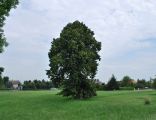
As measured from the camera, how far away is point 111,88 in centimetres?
12962

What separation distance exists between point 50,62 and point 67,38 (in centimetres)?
430

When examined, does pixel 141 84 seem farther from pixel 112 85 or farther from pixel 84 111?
pixel 84 111

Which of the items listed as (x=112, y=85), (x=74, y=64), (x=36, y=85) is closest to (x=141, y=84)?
(x=112, y=85)

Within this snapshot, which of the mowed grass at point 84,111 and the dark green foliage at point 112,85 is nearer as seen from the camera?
the mowed grass at point 84,111

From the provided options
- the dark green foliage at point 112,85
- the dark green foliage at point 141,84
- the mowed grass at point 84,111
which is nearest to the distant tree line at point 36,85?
the dark green foliage at point 141,84

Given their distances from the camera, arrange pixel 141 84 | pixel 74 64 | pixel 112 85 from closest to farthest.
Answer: pixel 74 64 → pixel 112 85 → pixel 141 84

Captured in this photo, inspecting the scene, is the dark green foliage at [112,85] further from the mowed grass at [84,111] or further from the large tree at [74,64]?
the mowed grass at [84,111]

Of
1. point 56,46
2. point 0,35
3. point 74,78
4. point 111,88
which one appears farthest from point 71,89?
point 111,88

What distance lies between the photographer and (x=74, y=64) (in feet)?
205

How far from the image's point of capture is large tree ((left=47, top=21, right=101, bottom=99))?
62.6 meters

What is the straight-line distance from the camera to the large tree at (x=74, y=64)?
62562 millimetres

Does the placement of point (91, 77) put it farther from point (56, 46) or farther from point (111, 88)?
point (111, 88)

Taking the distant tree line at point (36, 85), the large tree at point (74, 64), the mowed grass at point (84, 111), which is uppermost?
the distant tree line at point (36, 85)

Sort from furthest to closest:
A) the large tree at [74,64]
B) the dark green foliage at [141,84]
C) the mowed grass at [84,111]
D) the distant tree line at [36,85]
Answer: the distant tree line at [36,85] < the dark green foliage at [141,84] < the large tree at [74,64] < the mowed grass at [84,111]
